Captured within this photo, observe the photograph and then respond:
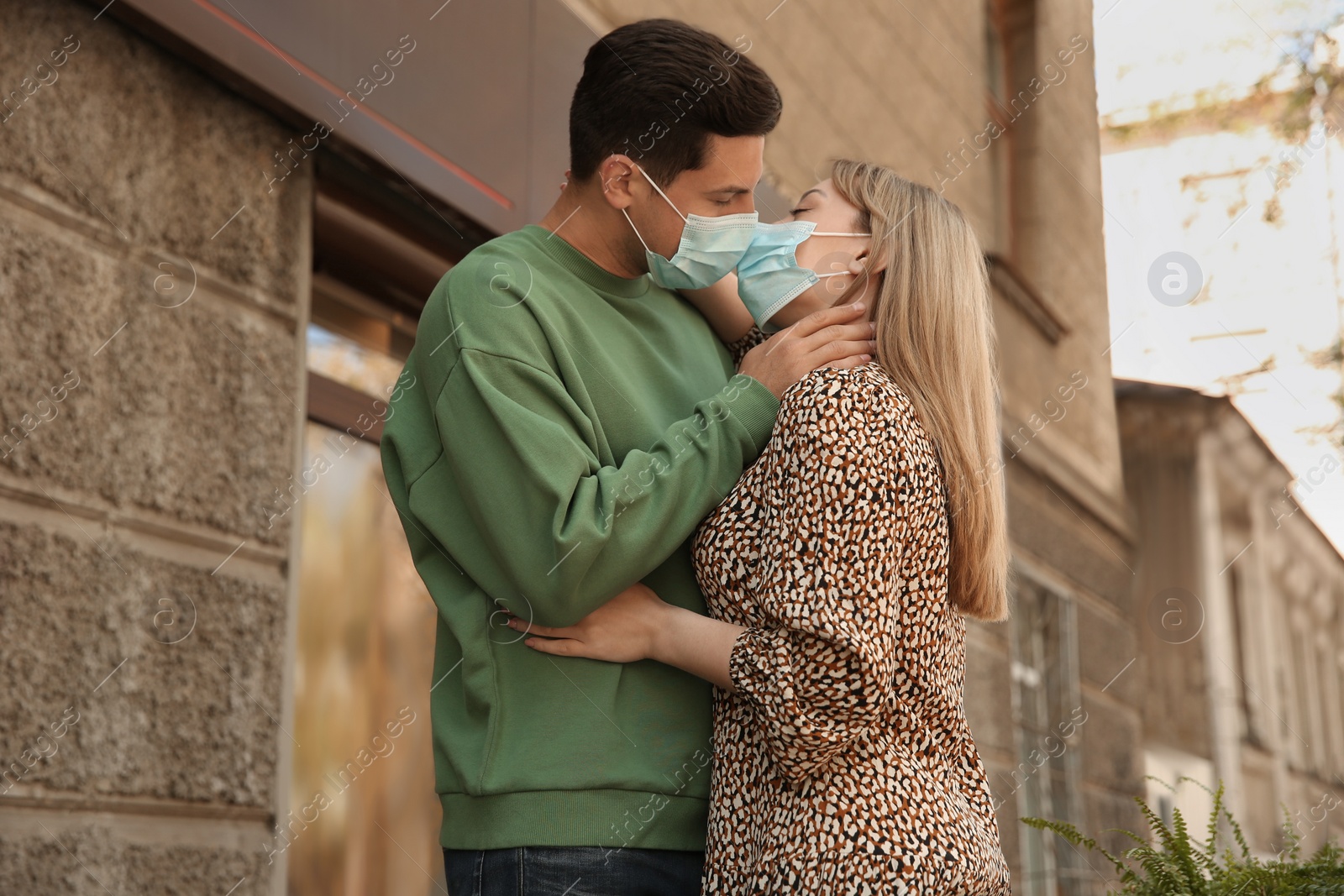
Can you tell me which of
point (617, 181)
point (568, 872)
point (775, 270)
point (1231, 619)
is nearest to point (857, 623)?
point (568, 872)

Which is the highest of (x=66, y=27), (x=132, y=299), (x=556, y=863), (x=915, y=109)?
(x=915, y=109)

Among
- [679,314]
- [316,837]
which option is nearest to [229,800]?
[316,837]

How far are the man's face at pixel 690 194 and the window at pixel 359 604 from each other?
1635 millimetres

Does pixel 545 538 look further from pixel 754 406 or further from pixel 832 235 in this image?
pixel 832 235

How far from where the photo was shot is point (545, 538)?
1.85m

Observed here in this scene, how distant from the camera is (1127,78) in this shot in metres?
→ 11.1

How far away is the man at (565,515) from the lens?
74.1 inches

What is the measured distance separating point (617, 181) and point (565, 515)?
2.47 ft

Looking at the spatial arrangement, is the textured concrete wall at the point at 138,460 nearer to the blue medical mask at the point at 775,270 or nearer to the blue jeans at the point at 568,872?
the blue jeans at the point at 568,872

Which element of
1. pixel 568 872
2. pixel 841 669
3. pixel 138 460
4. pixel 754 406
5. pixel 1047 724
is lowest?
pixel 568 872

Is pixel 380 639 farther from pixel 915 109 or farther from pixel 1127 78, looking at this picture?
pixel 1127 78

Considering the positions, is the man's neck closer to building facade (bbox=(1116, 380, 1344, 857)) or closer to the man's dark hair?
the man's dark hair

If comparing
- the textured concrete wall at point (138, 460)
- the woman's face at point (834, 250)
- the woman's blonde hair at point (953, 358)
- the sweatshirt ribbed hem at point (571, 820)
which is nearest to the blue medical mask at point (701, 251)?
the woman's face at point (834, 250)

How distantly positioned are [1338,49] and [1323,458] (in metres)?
3.03
